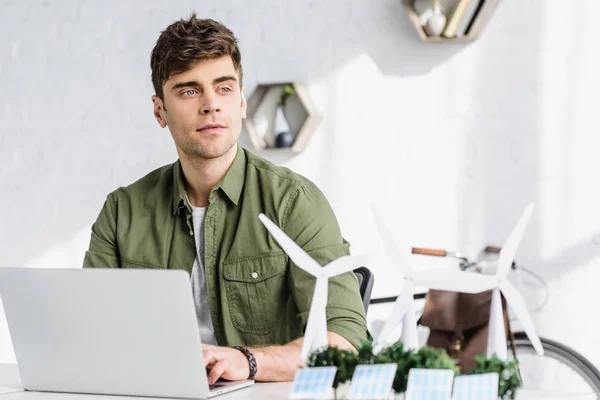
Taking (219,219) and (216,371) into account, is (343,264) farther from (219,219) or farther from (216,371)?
(219,219)

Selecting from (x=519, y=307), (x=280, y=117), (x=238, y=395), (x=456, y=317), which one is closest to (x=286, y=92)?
(x=280, y=117)

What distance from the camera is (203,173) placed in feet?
6.75

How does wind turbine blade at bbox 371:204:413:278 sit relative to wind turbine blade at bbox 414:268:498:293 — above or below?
above

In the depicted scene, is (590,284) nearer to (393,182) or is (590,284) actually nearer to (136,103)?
(393,182)

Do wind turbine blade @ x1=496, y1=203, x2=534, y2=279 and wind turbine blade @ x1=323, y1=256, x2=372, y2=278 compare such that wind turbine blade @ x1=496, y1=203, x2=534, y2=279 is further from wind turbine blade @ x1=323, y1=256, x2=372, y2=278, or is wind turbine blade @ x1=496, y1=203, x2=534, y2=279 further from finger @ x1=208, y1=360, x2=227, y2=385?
finger @ x1=208, y1=360, x2=227, y2=385

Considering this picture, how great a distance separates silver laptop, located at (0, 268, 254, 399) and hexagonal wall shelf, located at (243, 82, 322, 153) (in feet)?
6.96

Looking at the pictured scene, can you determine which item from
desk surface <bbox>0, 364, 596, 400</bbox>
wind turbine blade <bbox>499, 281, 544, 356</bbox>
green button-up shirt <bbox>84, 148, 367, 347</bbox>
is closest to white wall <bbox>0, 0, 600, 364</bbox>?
green button-up shirt <bbox>84, 148, 367, 347</bbox>

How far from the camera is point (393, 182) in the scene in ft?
11.5

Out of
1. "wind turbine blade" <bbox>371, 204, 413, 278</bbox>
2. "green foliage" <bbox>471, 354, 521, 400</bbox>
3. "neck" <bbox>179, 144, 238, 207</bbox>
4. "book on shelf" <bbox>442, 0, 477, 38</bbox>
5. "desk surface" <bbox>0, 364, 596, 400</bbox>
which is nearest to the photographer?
"green foliage" <bbox>471, 354, 521, 400</bbox>

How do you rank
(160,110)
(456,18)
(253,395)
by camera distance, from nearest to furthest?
(253,395)
(160,110)
(456,18)

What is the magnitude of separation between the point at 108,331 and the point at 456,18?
2280 millimetres

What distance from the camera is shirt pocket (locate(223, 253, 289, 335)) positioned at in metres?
1.95

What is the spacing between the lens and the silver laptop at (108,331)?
4.36 feet

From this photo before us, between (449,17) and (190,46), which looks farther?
(449,17)
